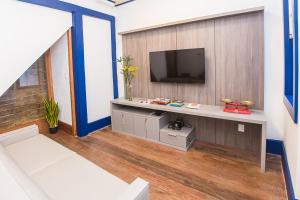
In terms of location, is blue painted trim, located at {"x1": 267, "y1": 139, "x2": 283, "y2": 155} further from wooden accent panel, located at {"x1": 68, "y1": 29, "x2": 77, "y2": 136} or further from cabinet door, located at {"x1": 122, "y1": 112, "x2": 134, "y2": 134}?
wooden accent panel, located at {"x1": 68, "y1": 29, "x2": 77, "y2": 136}

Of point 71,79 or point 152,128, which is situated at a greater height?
point 71,79

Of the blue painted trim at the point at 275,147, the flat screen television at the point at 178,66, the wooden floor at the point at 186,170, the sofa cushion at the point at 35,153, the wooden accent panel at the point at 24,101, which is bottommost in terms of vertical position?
the wooden floor at the point at 186,170

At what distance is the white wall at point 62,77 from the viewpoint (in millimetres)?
3451

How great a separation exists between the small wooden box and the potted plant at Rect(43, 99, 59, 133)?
221cm

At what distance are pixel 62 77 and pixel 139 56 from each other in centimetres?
159

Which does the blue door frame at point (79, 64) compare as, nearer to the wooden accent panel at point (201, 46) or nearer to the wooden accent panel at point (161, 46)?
the wooden accent panel at point (161, 46)

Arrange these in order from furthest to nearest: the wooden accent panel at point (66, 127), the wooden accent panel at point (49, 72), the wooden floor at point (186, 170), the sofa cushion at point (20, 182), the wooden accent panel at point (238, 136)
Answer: the wooden accent panel at point (49, 72), the wooden accent panel at point (66, 127), the wooden accent panel at point (238, 136), the wooden floor at point (186, 170), the sofa cushion at point (20, 182)

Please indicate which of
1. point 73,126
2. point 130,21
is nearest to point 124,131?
point 73,126

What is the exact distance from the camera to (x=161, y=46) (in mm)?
3291

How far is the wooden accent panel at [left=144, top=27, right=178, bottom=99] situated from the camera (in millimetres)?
3172

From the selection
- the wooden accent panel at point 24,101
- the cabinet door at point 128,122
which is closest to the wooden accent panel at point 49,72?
the wooden accent panel at point 24,101

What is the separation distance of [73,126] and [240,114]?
2907 mm

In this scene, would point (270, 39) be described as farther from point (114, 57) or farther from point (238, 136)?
point (114, 57)

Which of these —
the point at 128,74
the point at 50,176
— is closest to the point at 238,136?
the point at 128,74
